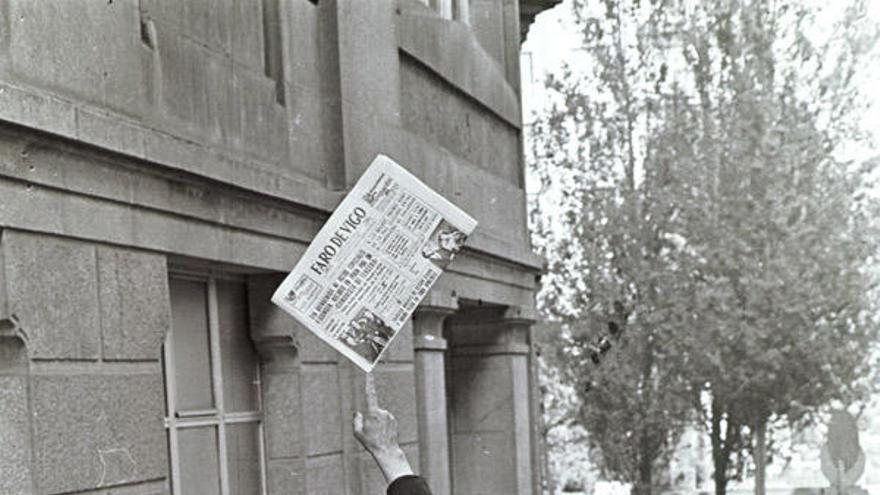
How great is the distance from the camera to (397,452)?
4.85m

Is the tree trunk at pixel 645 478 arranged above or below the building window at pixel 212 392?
below

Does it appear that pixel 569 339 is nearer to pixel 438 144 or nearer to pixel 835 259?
pixel 835 259

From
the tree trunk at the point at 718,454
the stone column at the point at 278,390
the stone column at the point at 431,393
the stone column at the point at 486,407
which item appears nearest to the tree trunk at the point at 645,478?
the tree trunk at the point at 718,454

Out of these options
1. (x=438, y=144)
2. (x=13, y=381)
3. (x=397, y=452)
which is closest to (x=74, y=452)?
(x=13, y=381)

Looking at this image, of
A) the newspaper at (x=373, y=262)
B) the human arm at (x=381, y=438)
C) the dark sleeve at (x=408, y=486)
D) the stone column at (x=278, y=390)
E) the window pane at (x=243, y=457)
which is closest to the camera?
the dark sleeve at (x=408, y=486)

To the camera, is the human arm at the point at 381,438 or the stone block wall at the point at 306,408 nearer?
the human arm at the point at 381,438

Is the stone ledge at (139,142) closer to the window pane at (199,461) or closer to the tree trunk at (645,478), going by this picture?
the window pane at (199,461)

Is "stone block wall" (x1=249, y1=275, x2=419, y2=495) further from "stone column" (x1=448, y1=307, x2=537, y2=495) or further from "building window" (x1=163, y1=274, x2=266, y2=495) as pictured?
"stone column" (x1=448, y1=307, x2=537, y2=495)

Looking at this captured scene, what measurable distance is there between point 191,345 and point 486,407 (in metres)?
6.77

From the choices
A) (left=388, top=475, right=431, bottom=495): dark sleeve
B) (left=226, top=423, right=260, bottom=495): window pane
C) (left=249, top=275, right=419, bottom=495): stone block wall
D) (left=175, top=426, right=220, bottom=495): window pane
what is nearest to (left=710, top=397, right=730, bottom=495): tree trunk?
(left=249, top=275, right=419, bottom=495): stone block wall

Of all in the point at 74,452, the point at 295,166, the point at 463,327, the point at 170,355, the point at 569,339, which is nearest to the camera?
the point at 74,452

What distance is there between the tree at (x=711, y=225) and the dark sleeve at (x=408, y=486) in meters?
22.3

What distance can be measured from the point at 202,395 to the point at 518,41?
27.0ft

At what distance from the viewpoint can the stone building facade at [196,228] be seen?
189 inches
